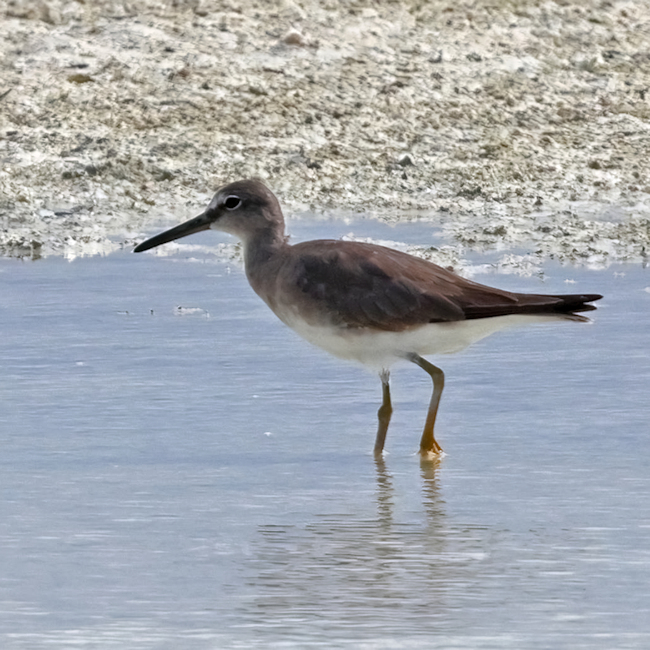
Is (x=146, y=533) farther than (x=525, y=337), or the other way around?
(x=525, y=337)

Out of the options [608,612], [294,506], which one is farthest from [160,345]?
[608,612]

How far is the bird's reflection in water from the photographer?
12.5ft

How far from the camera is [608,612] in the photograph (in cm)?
381

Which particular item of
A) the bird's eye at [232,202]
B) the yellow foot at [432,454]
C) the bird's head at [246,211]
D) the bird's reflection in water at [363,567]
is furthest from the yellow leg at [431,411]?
the bird's eye at [232,202]

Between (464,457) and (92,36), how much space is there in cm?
914

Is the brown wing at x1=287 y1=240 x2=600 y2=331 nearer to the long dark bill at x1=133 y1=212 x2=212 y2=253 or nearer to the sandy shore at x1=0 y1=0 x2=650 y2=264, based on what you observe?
the long dark bill at x1=133 y1=212 x2=212 y2=253

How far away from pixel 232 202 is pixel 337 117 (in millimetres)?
6484

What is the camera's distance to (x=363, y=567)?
428 centimetres

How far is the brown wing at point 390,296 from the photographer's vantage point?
5738 mm

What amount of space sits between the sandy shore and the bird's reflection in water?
502 centimetres

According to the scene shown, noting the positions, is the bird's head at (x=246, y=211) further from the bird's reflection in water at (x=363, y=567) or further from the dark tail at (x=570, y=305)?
the bird's reflection in water at (x=363, y=567)

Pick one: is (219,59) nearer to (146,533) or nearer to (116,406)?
(116,406)

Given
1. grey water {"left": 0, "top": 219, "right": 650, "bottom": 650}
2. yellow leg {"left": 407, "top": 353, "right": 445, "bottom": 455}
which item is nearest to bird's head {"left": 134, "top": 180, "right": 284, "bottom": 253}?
grey water {"left": 0, "top": 219, "right": 650, "bottom": 650}

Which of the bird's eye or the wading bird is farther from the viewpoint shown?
the bird's eye
